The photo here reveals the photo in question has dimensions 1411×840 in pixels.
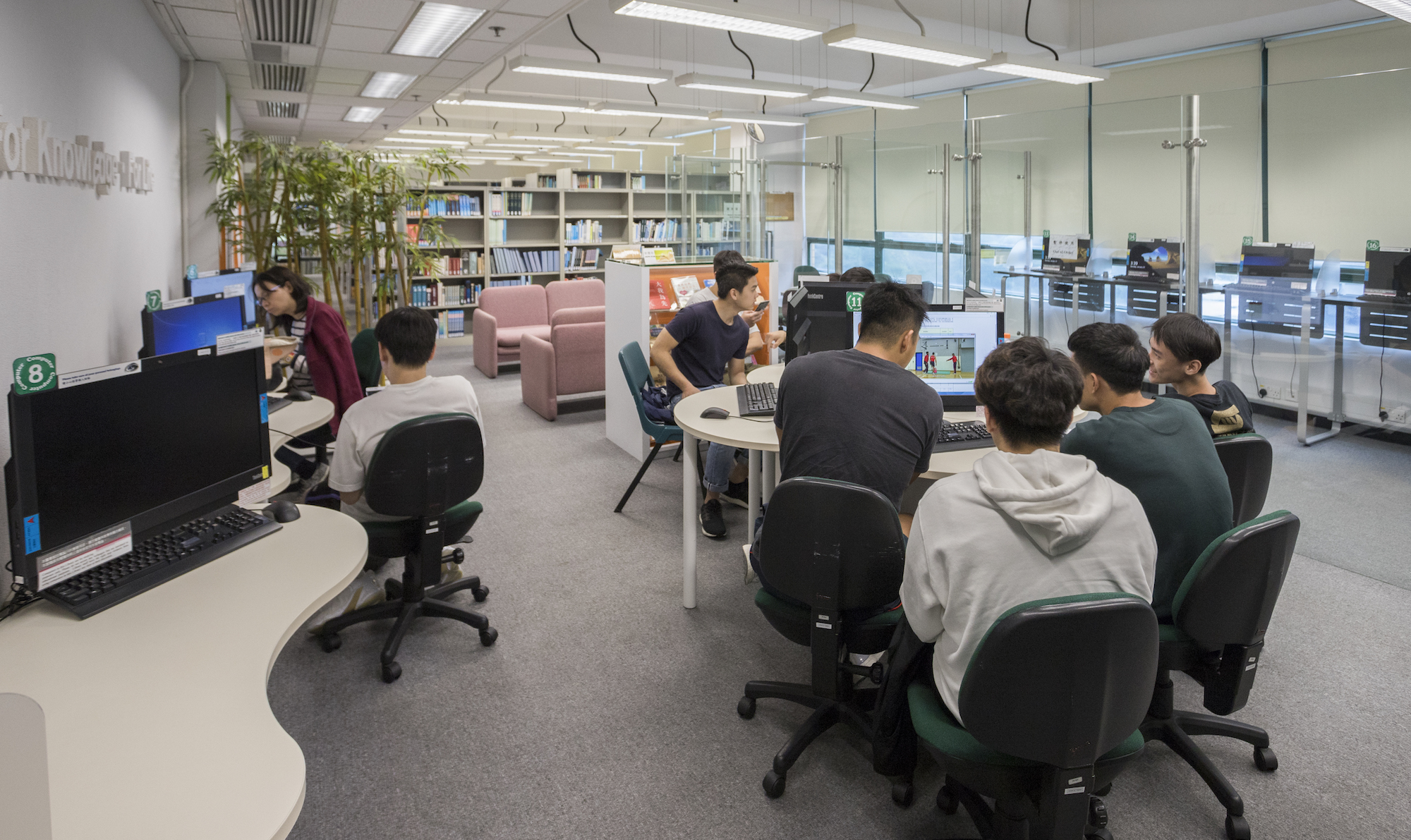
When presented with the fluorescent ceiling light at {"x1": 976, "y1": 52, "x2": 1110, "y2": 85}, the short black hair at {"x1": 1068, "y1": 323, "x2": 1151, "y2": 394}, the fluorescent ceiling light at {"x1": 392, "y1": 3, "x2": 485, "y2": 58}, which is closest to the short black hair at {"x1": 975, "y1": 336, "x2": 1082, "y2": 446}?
the short black hair at {"x1": 1068, "y1": 323, "x2": 1151, "y2": 394}

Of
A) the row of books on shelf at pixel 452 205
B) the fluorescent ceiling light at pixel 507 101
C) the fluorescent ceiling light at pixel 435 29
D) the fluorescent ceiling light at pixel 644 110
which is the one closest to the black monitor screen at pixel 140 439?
the fluorescent ceiling light at pixel 435 29

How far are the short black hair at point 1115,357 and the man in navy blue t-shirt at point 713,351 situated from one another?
6.90 ft

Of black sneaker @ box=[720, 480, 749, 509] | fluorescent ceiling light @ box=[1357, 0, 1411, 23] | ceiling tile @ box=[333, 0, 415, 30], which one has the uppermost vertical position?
ceiling tile @ box=[333, 0, 415, 30]

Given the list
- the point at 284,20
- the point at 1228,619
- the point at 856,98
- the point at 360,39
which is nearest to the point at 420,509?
the point at 1228,619

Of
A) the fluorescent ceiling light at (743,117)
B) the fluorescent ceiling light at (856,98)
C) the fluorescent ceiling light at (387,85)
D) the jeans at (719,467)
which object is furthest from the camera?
the fluorescent ceiling light at (743,117)

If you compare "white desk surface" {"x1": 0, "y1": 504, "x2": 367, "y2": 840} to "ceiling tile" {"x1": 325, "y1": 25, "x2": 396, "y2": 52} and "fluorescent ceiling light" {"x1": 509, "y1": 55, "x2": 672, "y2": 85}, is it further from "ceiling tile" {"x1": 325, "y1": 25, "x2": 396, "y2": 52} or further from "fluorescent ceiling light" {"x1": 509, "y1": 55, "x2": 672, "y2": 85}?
"fluorescent ceiling light" {"x1": 509, "y1": 55, "x2": 672, "y2": 85}

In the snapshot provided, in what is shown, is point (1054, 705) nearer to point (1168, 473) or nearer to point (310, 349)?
point (1168, 473)

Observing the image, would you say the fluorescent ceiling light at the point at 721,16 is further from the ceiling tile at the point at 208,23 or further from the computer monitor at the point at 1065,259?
the ceiling tile at the point at 208,23

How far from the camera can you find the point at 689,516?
3244 mm

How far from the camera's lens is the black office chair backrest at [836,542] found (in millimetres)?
2039

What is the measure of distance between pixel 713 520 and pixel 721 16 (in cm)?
271

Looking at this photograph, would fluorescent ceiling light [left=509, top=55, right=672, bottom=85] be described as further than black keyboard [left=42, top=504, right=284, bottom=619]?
Yes

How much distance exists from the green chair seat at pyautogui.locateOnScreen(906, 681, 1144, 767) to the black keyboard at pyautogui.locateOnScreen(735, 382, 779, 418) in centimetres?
156

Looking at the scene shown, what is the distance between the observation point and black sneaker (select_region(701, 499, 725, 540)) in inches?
163
